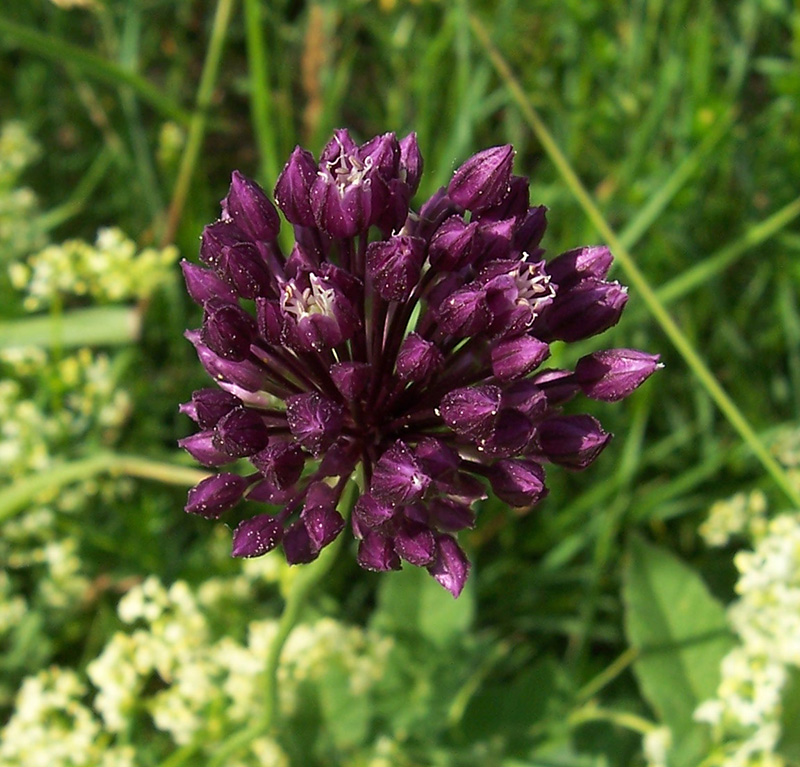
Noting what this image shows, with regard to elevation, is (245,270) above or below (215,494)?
above

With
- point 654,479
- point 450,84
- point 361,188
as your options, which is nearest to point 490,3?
point 450,84

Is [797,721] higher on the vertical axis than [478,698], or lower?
lower

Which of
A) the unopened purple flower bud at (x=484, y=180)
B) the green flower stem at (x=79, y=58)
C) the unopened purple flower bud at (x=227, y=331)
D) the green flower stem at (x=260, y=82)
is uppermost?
the green flower stem at (x=79, y=58)

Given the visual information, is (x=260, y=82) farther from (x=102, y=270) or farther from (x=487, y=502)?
(x=487, y=502)

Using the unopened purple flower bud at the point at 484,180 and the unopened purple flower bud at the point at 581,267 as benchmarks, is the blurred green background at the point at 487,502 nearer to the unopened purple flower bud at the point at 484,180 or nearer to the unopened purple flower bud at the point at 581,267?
the unopened purple flower bud at the point at 581,267

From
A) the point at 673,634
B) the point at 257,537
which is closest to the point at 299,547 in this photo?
the point at 257,537

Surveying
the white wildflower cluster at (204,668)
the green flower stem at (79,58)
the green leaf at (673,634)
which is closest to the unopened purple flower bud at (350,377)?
the white wildflower cluster at (204,668)

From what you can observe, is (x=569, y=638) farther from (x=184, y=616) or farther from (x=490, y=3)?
(x=490, y=3)
